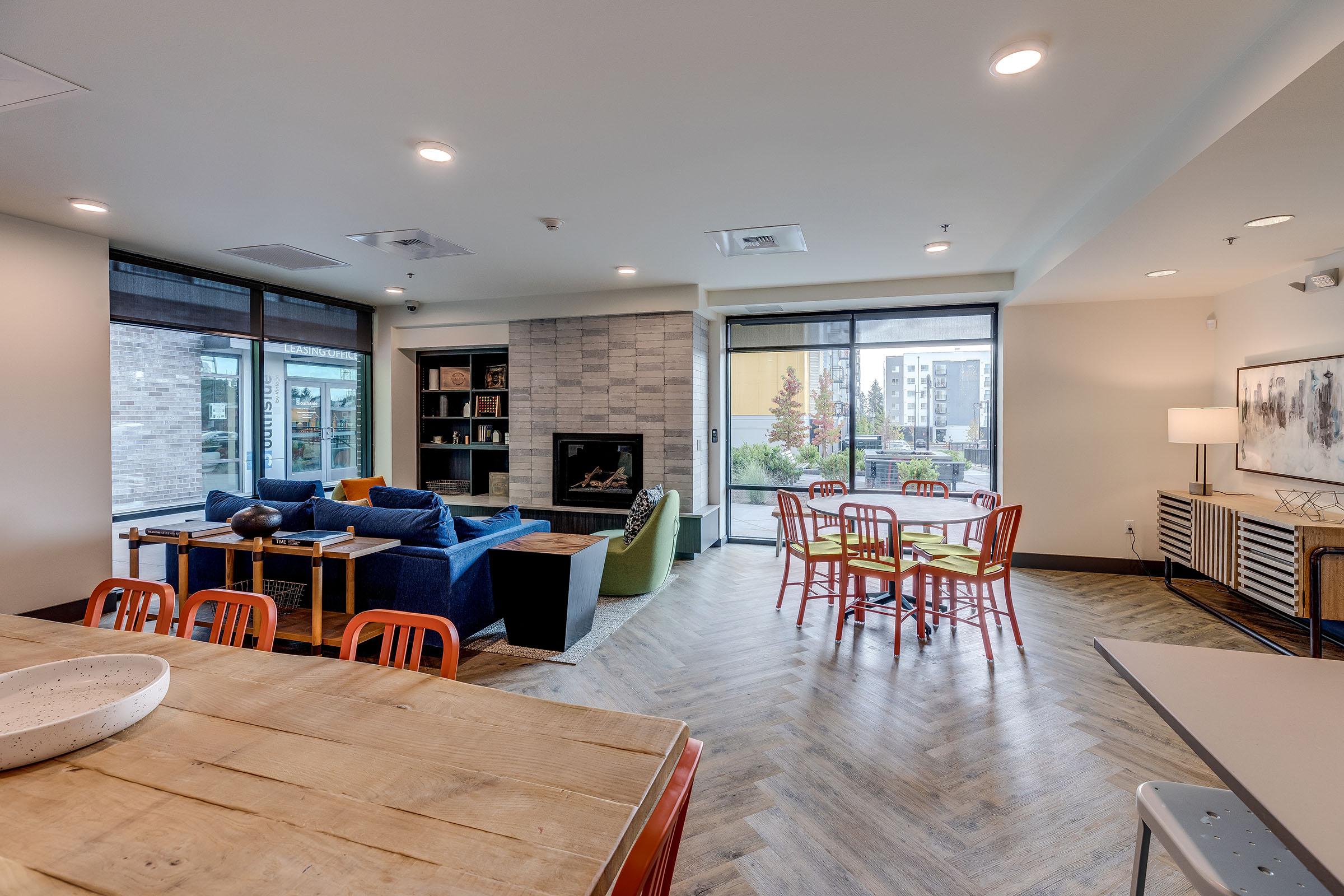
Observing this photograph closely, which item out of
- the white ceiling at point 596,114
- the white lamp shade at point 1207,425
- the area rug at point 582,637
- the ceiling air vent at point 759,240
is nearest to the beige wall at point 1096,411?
the white lamp shade at point 1207,425

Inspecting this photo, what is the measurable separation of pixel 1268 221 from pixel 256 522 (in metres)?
5.66

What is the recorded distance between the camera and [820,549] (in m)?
4.21

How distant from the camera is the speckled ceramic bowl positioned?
3.36 feet

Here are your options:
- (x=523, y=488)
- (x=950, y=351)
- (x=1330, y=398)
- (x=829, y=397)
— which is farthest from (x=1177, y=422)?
(x=523, y=488)

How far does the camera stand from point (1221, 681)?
124cm

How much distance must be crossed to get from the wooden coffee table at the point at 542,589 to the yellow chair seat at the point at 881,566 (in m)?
1.64

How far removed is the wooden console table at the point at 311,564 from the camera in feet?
10.5

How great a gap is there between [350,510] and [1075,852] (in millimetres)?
3748

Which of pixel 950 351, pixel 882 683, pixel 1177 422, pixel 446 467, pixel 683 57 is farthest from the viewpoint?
pixel 446 467

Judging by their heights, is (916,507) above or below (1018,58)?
below

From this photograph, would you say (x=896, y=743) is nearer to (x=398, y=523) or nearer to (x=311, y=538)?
(x=398, y=523)

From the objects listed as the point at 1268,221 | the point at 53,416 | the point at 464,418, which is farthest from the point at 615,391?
the point at 1268,221

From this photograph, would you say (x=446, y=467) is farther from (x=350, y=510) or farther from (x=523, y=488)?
(x=350, y=510)

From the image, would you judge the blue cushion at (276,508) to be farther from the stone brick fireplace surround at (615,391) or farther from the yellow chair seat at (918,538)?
the yellow chair seat at (918,538)
